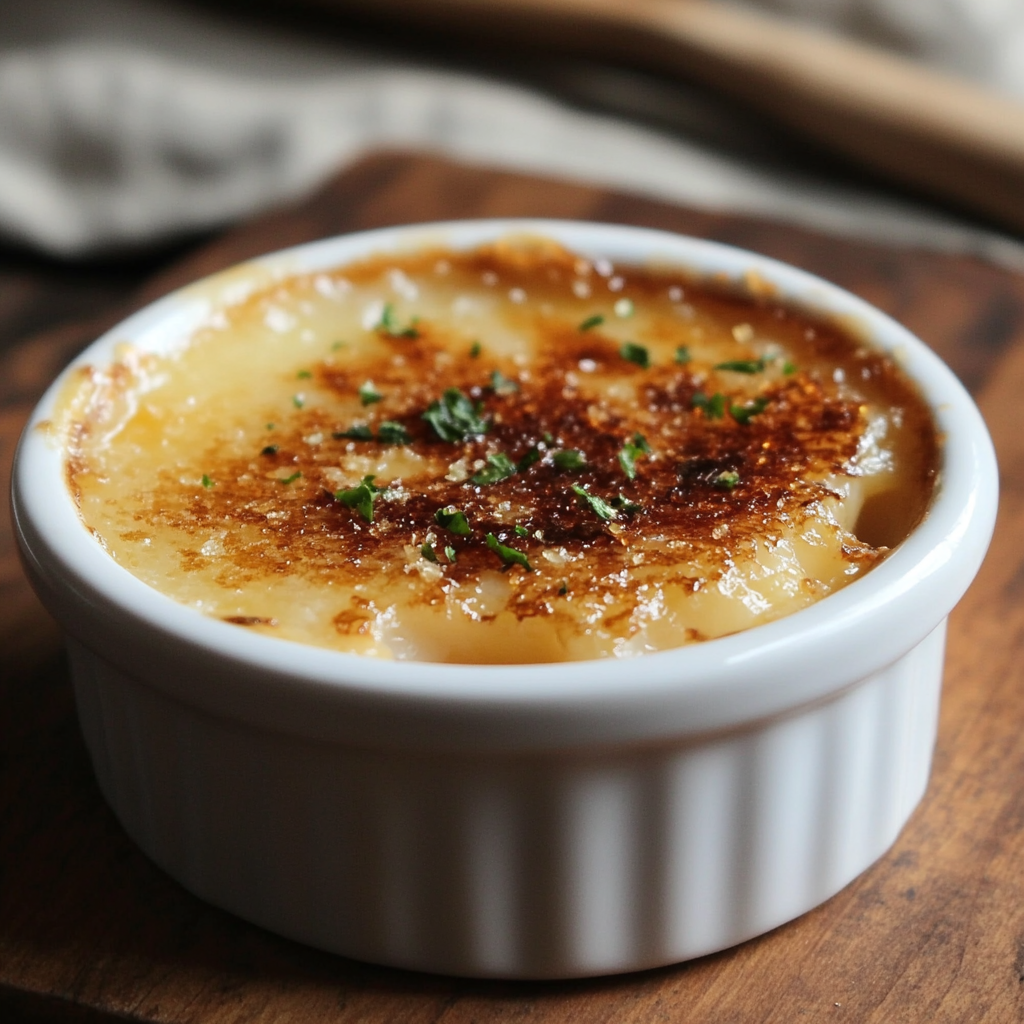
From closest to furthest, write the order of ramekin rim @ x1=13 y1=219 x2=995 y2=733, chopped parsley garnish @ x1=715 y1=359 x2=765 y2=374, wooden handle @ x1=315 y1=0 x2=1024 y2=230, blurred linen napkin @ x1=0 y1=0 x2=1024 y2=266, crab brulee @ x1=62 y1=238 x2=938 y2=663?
ramekin rim @ x1=13 y1=219 x2=995 y2=733
crab brulee @ x1=62 y1=238 x2=938 y2=663
chopped parsley garnish @ x1=715 y1=359 x2=765 y2=374
wooden handle @ x1=315 y1=0 x2=1024 y2=230
blurred linen napkin @ x1=0 y1=0 x2=1024 y2=266

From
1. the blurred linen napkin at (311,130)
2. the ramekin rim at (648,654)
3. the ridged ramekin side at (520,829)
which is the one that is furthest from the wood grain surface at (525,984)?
the blurred linen napkin at (311,130)

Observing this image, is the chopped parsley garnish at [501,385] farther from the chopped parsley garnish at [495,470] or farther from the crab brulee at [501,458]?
the chopped parsley garnish at [495,470]

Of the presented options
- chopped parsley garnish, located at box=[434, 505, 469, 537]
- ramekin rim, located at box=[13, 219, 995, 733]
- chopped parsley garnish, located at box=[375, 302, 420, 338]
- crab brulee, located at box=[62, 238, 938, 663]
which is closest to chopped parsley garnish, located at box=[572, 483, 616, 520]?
crab brulee, located at box=[62, 238, 938, 663]

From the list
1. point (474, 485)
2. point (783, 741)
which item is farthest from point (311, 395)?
point (783, 741)

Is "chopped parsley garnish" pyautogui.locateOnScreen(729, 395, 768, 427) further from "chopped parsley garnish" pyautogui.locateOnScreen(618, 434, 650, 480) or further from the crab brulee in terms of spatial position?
"chopped parsley garnish" pyautogui.locateOnScreen(618, 434, 650, 480)

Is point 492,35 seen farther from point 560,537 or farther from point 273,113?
point 560,537
